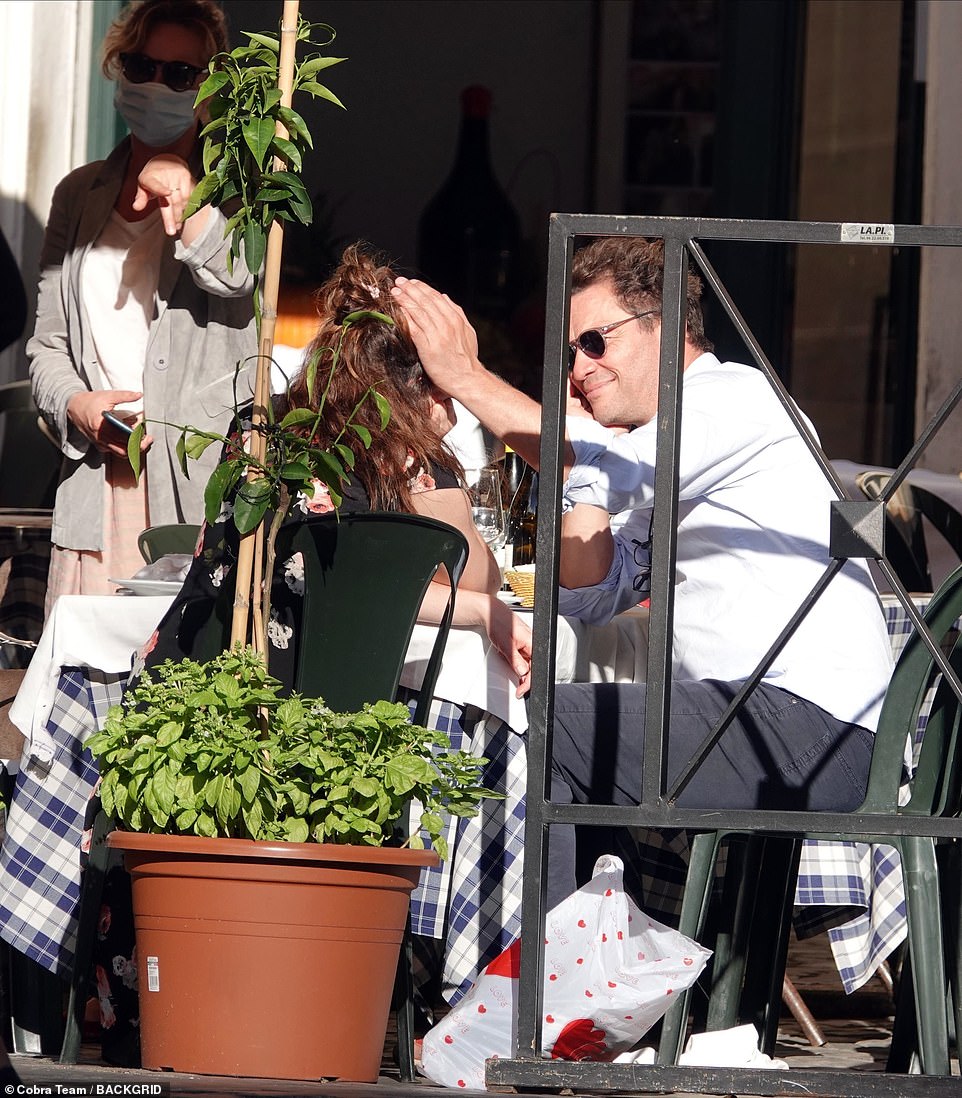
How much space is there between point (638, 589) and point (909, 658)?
0.52 metres

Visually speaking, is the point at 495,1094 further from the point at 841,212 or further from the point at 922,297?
the point at 841,212

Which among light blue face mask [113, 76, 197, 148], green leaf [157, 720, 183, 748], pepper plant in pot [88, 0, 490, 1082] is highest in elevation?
light blue face mask [113, 76, 197, 148]

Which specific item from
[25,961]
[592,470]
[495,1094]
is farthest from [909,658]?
[25,961]

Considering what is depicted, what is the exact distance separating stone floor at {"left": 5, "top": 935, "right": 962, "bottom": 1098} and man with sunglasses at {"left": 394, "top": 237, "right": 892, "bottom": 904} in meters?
0.42

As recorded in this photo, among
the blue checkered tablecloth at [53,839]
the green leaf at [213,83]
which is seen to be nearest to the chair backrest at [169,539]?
the blue checkered tablecloth at [53,839]

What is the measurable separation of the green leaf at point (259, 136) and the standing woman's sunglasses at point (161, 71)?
5.49 ft

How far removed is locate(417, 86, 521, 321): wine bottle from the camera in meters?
6.66

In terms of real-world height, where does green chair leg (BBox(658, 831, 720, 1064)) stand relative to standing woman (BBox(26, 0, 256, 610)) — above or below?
below

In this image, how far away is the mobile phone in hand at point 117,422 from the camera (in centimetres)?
334

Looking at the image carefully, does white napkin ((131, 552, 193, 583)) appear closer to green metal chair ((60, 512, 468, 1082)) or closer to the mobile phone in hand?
green metal chair ((60, 512, 468, 1082))

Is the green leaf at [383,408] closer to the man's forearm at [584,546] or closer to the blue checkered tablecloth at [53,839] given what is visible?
the man's forearm at [584,546]

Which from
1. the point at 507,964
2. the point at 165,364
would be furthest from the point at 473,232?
the point at 507,964

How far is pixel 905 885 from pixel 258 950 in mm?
785

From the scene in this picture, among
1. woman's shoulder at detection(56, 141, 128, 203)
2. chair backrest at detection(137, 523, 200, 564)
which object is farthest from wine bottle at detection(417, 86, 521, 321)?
chair backrest at detection(137, 523, 200, 564)
